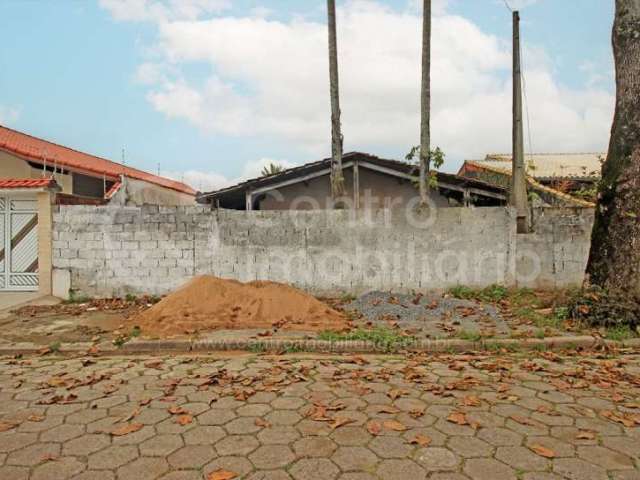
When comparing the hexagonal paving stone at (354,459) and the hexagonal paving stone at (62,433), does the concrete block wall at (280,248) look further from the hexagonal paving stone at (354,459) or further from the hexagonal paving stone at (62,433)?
the hexagonal paving stone at (354,459)

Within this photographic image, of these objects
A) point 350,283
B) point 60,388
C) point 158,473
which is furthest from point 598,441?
point 350,283

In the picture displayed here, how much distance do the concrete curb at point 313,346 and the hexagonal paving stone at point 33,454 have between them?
8.17 ft

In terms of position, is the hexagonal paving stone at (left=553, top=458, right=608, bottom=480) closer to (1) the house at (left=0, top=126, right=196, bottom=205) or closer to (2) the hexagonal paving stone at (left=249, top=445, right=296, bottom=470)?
(2) the hexagonal paving stone at (left=249, top=445, right=296, bottom=470)

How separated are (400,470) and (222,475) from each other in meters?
1.07

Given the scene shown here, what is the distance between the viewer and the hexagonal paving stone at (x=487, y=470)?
8.49 feet

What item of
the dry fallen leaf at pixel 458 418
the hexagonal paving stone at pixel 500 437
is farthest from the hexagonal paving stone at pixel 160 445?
the hexagonal paving stone at pixel 500 437

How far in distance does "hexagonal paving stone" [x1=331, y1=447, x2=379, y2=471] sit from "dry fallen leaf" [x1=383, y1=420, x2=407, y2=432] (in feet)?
1.23

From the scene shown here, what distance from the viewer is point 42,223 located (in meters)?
8.55

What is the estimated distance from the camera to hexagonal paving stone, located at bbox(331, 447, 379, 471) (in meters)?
2.71

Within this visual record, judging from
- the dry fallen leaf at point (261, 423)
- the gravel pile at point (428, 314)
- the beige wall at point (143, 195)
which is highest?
the beige wall at point (143, 195)

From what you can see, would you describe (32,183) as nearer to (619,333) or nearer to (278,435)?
(278,435)

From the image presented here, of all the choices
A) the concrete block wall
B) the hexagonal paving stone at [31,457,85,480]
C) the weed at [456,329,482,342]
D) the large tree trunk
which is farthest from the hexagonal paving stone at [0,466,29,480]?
the large tree trunk

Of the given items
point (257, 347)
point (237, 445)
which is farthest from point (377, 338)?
point (237, 445)

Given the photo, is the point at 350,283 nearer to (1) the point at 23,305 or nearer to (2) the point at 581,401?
(2) the point at 581,401
